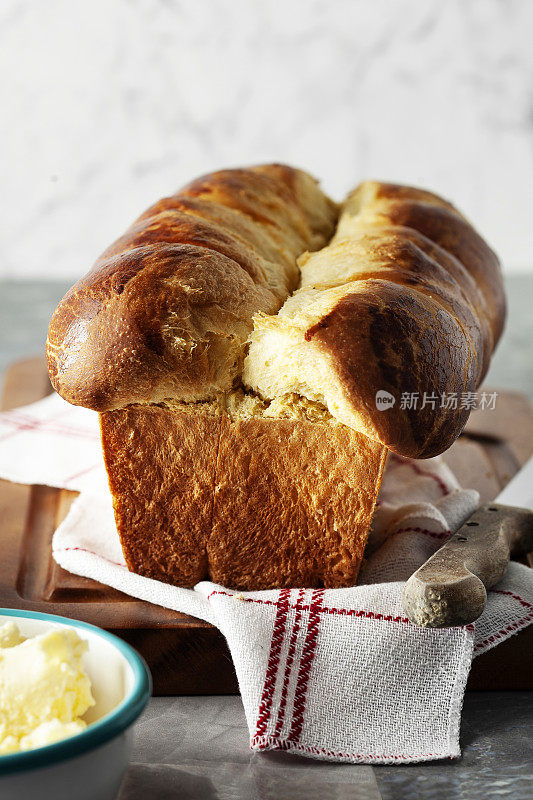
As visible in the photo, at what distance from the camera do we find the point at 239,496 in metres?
1.30

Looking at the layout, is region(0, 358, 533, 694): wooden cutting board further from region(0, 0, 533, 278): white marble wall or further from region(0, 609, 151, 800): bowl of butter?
region(0, 0, 533, 278): white marble wall

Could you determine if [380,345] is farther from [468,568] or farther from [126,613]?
[126,613]

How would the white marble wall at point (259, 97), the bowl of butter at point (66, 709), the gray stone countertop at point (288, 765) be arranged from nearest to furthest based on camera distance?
the bowl of butter at point (66, 709) → the gray stone countertop at point (288, 765) → the white marble wall at point (259, 97)

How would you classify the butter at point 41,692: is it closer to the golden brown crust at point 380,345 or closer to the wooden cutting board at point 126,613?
the wooden cutting board at point 126,613

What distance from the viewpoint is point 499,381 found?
10.4 feet

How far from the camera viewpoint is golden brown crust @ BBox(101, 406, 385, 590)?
127 cm

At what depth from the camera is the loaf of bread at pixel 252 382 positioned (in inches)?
44.9

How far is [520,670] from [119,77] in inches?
116

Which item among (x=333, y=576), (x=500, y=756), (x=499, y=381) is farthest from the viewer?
(x=499, y=381)

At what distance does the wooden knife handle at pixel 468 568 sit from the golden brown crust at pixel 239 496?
15cm

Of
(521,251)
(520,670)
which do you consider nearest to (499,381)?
(521,251)

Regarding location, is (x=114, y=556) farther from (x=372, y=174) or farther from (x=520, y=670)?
(x=372, y=174)

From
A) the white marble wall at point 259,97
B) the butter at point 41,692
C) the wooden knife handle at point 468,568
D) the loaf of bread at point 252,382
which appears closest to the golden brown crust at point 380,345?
the loaf of bread at point 252,382

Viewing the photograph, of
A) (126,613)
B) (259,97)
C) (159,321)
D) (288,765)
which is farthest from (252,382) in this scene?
(259,97)
